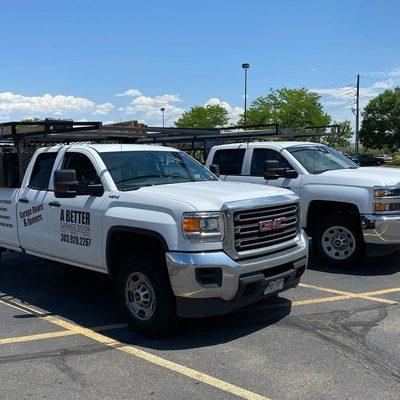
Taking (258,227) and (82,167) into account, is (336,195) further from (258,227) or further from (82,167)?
(82,167)

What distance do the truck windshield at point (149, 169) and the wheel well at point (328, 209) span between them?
2.37 m

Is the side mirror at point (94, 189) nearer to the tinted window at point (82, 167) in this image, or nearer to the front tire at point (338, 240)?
the tinted window at point (82, 167)

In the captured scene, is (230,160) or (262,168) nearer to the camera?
(262,168)

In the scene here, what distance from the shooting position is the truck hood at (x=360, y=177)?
7496 mm

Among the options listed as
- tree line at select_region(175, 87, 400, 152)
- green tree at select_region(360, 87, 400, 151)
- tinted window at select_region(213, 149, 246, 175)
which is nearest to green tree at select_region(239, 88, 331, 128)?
tree line at select_region(175, 87, 400, 152)

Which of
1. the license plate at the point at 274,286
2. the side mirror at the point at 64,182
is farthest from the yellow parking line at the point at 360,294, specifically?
the side mirror at the point at 64,182

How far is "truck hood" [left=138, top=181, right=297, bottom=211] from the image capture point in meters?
4.76

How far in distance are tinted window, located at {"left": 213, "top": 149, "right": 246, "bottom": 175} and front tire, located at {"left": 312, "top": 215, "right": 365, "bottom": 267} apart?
2067mm

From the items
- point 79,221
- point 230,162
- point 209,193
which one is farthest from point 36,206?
point 230,162

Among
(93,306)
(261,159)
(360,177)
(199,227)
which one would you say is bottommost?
(93,306)

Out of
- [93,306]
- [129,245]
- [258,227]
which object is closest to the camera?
[258,227]

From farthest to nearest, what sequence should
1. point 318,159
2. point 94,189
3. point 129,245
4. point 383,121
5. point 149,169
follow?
point 383,121 → point 318,159 → point 149,169 → point 94,189 → point 129,245

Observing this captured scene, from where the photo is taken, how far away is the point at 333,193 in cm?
778

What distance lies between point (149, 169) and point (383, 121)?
6232 cm
